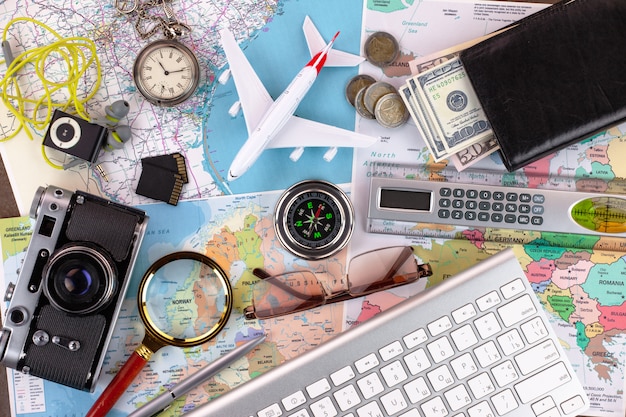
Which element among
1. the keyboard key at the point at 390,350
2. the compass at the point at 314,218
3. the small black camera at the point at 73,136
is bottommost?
the keyboard key at the point at 390,350

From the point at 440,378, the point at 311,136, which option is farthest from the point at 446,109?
the point at 440,378

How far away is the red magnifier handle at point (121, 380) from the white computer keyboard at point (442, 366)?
0.72 feet

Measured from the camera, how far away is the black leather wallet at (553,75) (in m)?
1.04

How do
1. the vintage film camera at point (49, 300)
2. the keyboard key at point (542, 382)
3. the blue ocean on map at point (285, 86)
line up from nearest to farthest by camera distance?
the keyboard key at point (542, 382)
the vintage film camera at point (49, 300)
the blue ocean on map at point (285, 86)

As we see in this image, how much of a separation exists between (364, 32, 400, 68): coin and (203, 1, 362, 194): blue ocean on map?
0.10 feet

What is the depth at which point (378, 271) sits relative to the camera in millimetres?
1112

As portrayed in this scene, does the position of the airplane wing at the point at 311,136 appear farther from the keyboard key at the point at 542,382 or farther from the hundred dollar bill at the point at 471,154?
the keyboard key at the point at 542,382

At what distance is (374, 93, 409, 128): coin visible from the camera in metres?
1.11

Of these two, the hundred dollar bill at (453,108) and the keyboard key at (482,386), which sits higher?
the hundred dollar bill at (453,108)

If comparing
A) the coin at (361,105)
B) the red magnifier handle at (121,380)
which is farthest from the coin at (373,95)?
the red magnifier handle at (121,380)

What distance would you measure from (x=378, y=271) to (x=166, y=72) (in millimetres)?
538

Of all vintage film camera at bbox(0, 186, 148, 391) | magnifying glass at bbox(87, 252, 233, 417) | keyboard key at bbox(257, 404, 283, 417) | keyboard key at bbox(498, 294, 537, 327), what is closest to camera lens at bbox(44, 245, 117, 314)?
vintage film camera at bbox(0, 186, 148, 391)

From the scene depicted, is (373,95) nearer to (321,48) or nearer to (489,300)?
(321,48)

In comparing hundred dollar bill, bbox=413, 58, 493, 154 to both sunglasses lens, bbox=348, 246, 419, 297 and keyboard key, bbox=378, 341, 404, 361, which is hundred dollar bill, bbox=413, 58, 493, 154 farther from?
keyboard key, bbox=378, 341, 404, 361
